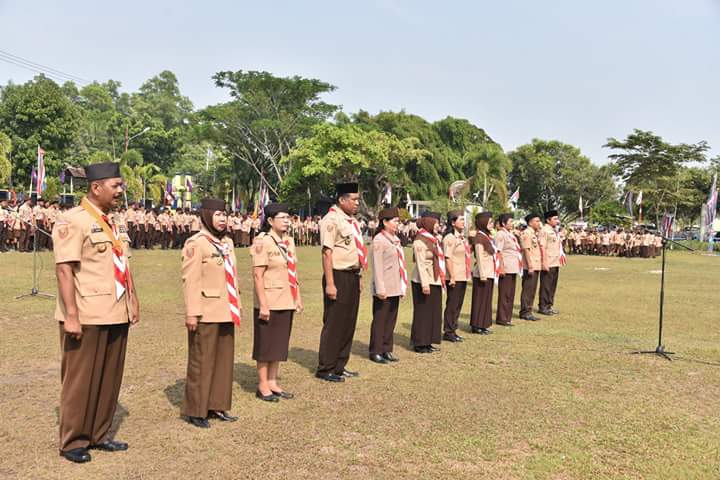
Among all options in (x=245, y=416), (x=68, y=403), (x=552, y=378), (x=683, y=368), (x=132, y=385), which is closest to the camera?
(x=68, y=403)

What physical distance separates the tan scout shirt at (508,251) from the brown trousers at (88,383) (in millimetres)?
7025

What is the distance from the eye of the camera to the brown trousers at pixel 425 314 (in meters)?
7.73

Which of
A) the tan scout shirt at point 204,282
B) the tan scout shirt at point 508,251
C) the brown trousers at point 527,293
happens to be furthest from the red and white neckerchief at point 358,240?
the brown trousers at point 527,293

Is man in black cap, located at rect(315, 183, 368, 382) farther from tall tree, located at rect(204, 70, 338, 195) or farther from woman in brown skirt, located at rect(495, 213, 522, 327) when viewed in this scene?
tall tree, located at rect(204, 70, 338, 195)

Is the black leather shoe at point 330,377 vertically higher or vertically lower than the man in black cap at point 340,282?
lower

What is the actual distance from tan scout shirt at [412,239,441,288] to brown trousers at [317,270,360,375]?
1510 mm

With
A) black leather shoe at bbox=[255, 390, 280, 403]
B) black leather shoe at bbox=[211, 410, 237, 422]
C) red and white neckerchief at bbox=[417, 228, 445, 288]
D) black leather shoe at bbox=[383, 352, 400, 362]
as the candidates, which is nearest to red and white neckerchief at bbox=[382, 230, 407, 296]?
red and white neckerchief at bbox=[417, 228, 445, 288]

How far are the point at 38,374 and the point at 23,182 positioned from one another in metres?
44.4

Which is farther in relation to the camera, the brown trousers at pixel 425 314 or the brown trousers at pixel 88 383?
the brown trousers at pixel 425 314

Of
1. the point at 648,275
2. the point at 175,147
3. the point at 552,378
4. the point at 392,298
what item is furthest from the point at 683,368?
the point at 175,147

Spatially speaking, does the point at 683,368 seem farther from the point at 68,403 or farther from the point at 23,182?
the point at 23,182

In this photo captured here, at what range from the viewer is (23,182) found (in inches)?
1758

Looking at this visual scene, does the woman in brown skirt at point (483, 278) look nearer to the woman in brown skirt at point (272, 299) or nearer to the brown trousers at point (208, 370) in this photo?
the woman in brown skirt at point (272, 299)

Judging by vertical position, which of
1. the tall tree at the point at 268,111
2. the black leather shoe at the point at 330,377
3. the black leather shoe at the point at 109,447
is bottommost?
the black leather shoe at the point at 109,447
